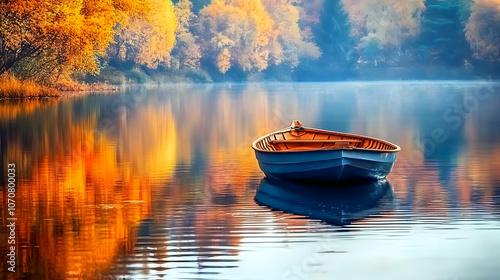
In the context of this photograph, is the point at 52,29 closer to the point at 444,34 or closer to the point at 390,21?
the point at 444,34

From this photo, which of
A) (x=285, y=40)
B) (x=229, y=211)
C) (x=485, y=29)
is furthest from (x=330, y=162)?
(x=285, y=40)

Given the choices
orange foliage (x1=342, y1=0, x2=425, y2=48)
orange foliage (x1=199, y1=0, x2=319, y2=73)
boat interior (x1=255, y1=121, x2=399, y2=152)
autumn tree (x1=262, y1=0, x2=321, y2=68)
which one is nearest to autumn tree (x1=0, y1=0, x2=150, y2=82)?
boat interior (x1=255, y1=121, x2=399, y2=152)

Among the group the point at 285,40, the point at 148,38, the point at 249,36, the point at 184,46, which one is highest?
the point at 285,40

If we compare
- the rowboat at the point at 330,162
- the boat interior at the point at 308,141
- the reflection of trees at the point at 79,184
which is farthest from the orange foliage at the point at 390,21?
the rowboat at the point at 330,162

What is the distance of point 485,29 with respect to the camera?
8906cm

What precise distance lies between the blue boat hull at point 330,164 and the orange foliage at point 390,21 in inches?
3219

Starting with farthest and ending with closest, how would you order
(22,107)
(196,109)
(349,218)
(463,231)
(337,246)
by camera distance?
1. (196,109)
2. (22,107)
3. (349,218)
4. (463,231)
5. (337,246)

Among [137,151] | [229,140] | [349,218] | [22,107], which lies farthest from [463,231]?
[22,107]

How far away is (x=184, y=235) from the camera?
1269cm

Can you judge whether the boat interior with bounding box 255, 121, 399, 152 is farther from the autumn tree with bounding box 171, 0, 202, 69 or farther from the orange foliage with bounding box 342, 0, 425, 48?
the orange foliage with bounding box 342, 0, 425, 48

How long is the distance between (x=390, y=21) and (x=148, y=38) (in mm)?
35848

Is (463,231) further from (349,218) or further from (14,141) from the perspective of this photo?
(14,141)

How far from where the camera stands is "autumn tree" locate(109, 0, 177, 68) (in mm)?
72000

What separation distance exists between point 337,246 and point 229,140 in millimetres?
15811
